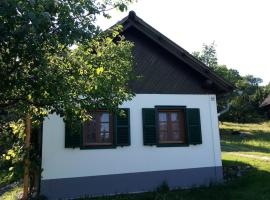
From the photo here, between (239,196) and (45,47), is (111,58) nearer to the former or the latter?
(45,47)

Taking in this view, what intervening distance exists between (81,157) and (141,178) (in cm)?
199

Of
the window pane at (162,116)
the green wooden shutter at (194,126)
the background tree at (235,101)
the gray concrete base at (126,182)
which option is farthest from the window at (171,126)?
the background tree at (235,101)

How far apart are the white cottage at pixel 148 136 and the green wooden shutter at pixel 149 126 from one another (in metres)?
0.03

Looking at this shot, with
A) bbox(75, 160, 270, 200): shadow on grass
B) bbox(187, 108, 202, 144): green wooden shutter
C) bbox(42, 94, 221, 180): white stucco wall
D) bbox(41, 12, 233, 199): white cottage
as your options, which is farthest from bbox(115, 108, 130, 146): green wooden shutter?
bbox(187, 108, 202, 144): green wooden shutter

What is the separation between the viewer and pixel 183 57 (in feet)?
37.1

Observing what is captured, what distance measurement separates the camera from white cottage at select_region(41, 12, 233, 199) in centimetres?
966

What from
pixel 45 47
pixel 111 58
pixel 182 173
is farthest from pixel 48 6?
pixel 182 173

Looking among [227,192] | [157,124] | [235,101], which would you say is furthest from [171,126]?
[235,101]

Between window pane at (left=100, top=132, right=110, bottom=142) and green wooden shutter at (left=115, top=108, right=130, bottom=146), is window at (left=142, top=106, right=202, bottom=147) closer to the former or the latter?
green wooden shutter at (left=115, top=108, right=130, bottom=146)

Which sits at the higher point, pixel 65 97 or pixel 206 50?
pixel 206 50

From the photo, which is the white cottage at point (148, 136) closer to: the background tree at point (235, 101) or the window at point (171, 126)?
the window at point (171, 126)

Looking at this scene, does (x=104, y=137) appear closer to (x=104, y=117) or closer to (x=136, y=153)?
(x=104, y=117)

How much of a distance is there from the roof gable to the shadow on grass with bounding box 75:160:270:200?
3.09 meters

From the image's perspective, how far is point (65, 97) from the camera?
5492 mm
